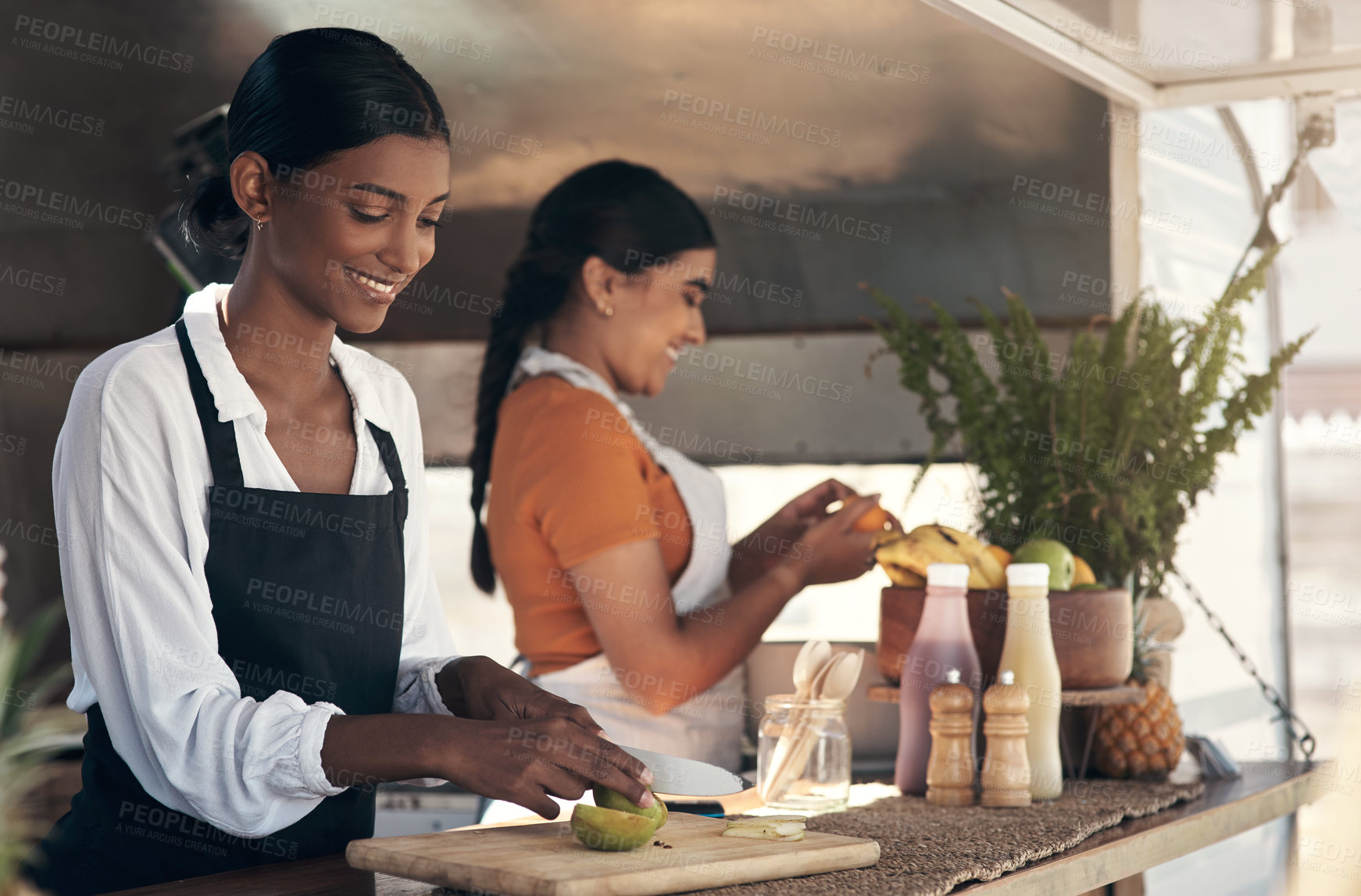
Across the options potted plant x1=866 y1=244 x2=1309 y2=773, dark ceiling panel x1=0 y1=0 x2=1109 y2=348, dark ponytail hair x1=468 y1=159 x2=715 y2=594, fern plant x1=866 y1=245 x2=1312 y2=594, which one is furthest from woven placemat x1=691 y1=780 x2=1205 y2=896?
dark ceiling panel x1=0 y1=0 x2=1109 y2=348

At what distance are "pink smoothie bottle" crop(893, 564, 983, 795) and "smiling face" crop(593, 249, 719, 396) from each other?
25.8 inches

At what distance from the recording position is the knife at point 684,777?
47.9 inches

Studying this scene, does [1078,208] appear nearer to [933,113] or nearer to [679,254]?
[933,113]

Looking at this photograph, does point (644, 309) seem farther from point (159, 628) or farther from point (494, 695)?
point (159, 628)

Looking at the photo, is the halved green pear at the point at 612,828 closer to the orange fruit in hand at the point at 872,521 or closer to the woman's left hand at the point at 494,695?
the woman's left hand at the point at 494,695

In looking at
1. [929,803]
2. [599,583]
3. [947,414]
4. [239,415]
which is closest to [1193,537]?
[947,414]

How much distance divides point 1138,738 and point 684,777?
0.80 metres

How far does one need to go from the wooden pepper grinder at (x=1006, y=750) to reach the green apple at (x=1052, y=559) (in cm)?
20

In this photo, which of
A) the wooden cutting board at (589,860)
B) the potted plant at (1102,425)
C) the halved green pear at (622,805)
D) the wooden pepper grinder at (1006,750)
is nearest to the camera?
the wooden cutting board at (589,860)

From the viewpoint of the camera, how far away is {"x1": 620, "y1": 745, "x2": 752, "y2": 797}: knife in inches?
47.9

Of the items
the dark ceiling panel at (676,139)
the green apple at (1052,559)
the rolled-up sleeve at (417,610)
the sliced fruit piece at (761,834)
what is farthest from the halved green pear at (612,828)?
the dark ceiling panel at (676,139)

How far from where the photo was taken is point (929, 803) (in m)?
1.53

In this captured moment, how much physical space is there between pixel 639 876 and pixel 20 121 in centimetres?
290

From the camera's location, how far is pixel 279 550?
46.9 inches
